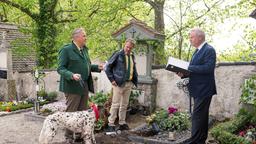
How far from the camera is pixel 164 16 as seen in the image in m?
12.1

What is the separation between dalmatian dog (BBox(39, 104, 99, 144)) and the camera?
5.37 meters

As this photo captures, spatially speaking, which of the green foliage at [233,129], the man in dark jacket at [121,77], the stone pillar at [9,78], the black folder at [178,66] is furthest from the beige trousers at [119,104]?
the stone pillar at [9,78]

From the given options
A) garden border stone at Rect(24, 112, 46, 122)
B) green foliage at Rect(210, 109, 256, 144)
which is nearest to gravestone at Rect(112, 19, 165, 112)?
green foliage at Rect(210, 109, 256, 144)

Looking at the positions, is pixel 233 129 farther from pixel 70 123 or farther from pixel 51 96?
pixel 51 96

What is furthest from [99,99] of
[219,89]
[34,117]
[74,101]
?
[219,89]

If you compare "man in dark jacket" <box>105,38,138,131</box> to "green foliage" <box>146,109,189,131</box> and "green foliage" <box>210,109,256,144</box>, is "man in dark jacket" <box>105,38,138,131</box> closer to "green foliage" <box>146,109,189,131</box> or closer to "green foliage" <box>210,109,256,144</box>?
"green foliage" <box>146,109,189,131</box>

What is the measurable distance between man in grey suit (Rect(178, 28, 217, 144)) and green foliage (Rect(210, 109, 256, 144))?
0.44 metres

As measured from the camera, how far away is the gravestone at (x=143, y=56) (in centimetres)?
817

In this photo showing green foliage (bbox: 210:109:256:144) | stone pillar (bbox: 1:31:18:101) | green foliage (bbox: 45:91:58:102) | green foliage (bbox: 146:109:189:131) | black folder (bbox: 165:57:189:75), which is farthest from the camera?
stone pillar (bbox: 1:31:18:101)

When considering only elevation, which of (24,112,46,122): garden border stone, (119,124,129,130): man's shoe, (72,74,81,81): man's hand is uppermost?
(72,74,81,81): man's hand

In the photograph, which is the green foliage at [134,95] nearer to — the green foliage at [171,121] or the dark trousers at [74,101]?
the green foliage at [171,121]

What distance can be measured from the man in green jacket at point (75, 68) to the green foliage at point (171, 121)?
70.7 inches

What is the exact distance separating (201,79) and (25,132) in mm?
4017

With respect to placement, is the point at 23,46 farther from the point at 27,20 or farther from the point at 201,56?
the point at 201,56
